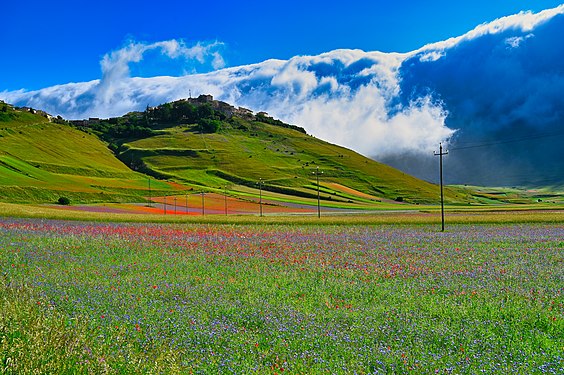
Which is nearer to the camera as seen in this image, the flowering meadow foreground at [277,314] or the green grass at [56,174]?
the flowering meadow foreground at [277,314]

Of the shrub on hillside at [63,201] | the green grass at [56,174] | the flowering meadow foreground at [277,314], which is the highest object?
the green grass at [56,174]

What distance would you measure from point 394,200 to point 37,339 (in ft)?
627

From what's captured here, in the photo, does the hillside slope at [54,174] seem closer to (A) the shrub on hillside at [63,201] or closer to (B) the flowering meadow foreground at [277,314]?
(A) the shrub on hillside at [63,201]

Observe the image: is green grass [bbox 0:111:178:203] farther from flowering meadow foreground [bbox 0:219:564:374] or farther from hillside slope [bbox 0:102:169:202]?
flowering meadow foreground [bbox 0:219:564:374]

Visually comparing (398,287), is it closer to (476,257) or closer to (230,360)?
(230,360)

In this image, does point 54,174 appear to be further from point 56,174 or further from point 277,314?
point 277,314

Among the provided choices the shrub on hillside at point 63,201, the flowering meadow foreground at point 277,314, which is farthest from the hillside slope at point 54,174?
the flowering meadow foreground at point 277,314

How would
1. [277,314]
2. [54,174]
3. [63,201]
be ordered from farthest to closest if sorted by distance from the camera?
[54,174]
[63,201]
[277,314]

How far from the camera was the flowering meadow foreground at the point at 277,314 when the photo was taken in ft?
28.9

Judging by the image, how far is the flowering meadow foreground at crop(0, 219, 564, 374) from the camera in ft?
28.9

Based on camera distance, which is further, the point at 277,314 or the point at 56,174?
the point at 56,174

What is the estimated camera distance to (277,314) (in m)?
12.4

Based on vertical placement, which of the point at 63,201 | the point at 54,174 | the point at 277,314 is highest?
the point at 54,174

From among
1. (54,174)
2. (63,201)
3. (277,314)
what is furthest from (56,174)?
(277,314)
